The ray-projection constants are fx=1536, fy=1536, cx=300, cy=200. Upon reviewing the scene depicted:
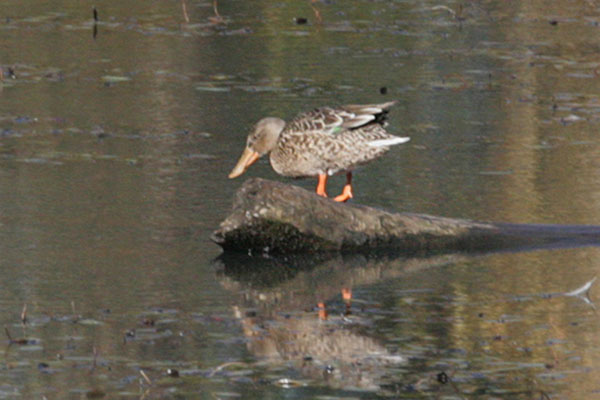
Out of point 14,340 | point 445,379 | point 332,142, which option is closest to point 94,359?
point 14,340

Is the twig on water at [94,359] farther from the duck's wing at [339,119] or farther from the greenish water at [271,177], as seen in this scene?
the duck's wing at [339,119]

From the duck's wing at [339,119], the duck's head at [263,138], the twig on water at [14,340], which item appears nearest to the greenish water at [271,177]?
the twig on water at [14,340]

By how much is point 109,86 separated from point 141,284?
789 centimetres

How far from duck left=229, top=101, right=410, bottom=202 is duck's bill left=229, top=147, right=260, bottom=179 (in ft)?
0.83

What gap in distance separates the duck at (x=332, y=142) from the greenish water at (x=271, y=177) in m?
0.50

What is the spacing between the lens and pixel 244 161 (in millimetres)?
11680

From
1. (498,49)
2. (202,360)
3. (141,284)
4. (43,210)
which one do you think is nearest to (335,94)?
(498,49)

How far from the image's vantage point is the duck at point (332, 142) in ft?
36.4

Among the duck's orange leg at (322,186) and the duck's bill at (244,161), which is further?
the duck's bill at (244,161)

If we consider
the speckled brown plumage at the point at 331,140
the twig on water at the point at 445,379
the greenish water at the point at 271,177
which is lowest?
the greenish water at the point at 271,177

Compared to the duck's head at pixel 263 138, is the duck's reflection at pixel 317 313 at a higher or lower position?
lower

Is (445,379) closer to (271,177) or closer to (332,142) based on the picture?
(332,142)

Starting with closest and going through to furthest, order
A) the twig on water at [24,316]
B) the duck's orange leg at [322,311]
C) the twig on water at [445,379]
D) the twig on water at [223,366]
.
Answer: the twig on water at [445,379] < the twig on water at [223,366] < the twig on water at [24,316] < the duck's orange leg at [322,311]

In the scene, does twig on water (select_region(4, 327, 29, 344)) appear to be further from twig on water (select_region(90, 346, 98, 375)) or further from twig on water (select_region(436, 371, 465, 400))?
twig on water (select_region(436, 371, 465, 400))
